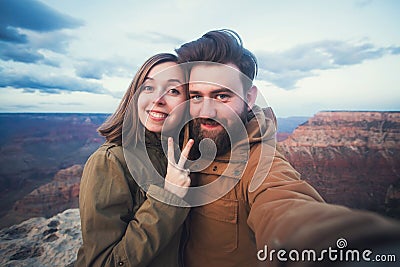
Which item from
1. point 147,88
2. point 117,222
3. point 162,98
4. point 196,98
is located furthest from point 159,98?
point 117,222

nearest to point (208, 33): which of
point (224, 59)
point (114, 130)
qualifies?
point (224, 59)

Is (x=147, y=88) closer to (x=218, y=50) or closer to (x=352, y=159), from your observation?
(x=218, y=50)

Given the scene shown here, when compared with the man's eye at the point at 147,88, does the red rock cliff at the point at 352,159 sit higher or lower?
lower

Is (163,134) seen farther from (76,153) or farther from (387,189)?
(76,153)

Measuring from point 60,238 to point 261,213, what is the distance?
621 cm

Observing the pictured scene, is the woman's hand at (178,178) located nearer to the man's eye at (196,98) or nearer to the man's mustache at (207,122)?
the man's mustache at (207,122)

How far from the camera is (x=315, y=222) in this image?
627 mm

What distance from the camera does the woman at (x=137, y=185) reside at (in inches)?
46.9

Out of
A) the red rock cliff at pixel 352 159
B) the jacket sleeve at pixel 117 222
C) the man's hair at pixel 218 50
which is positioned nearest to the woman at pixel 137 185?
the jacket sleeve at pixel 117 222

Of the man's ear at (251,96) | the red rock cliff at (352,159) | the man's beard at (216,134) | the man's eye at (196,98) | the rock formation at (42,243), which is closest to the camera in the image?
the man's beard at (216,134)

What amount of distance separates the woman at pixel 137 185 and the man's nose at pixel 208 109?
0.17 metres

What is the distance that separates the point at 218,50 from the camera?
162 cm

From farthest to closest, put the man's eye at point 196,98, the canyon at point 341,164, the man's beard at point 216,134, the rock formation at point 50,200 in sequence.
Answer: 1. the canyon at point 341,164
2. the rock formation at point 50,200
3. the man's eye at point 196,98
4. the man's beard at point 216,134

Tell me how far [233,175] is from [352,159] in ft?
136
